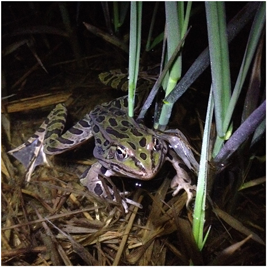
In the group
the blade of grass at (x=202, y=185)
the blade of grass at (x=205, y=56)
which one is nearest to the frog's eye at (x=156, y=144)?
the blade of grass at (x=205, y=56)

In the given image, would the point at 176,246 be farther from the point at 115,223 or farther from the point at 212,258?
the point at 115,223

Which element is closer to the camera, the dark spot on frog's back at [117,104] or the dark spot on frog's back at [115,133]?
the dark spot on frog's back at [115,133]

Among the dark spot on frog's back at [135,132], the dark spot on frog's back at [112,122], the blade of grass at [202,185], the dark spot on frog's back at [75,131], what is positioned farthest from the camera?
the dark spot on frog's back at [75,131]

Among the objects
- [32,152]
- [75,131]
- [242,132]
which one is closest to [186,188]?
[242,132]

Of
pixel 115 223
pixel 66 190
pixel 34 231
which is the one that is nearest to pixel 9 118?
pixel 66 190

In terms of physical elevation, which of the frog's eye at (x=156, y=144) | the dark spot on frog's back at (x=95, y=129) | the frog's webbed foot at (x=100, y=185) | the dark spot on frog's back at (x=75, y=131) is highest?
the frog's eye at (x=156, y=144)

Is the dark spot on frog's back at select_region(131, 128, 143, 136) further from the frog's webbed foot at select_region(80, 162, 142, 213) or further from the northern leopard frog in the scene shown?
the frog's webbed foot at select_region(80, 162, 142, 213)

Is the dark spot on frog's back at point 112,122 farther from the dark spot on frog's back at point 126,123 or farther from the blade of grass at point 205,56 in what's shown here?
the blade of grass at point 205,56

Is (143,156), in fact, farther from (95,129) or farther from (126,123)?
(95,129)
